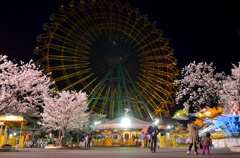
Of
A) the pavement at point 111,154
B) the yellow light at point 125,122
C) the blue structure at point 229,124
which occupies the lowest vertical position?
the pavement at point 111,154

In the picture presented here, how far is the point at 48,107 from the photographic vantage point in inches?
1114

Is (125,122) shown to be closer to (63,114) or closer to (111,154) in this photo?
(63,114)

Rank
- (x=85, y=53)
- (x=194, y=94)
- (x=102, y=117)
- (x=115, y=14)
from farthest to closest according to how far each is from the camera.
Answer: (x=102, y=117) → (x=115, y=14) → (x=85, y=53) → (x=194, y=94)

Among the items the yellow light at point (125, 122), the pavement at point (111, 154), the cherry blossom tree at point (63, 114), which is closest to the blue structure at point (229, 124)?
the pavement at point (111, 154)

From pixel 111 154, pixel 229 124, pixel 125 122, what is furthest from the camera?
pixel 125 122

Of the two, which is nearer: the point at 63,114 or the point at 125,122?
the point at 63,114

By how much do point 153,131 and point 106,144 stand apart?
1836cm

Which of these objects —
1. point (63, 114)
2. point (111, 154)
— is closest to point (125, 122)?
point (63, 114)

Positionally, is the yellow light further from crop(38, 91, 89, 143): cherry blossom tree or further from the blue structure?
the blue structure

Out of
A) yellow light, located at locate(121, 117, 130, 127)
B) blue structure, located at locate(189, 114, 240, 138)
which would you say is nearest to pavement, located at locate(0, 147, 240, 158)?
blue structure, located at locate(189, 114, 240, 138)

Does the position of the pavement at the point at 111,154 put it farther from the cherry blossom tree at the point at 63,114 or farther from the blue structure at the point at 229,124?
the cherry blossom tree at the point at 63,114

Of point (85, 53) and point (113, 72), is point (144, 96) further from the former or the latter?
point (85, 53)

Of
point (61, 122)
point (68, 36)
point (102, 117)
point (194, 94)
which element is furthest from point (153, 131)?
point (102, 117)

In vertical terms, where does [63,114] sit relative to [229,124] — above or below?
above
